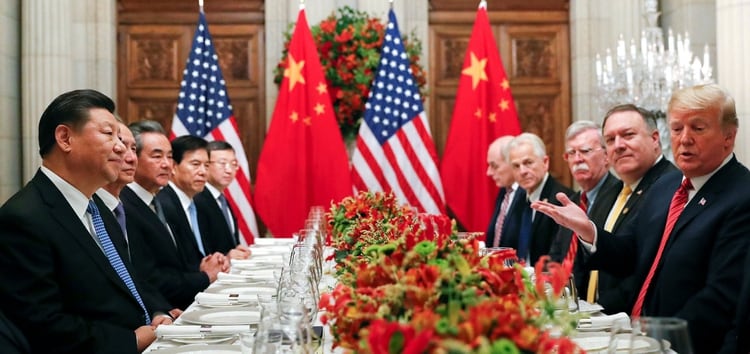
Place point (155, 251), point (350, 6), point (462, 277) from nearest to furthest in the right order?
1. point (462, 277)
2. point (155, 251)
3. point (350, 6)

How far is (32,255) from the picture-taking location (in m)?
2.65

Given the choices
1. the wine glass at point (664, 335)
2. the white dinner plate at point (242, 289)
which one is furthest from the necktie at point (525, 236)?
the wine glass at point (664, 335)

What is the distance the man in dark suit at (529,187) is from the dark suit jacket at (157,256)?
2.09 m

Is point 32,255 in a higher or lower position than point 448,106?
lower

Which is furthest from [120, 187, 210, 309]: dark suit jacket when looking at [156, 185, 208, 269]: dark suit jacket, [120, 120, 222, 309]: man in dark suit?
[156, 185, 208, 269]: dark suit jacket

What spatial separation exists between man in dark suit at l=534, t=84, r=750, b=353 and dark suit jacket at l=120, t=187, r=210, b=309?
2101mm

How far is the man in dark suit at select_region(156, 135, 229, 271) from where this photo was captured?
16.3 feet

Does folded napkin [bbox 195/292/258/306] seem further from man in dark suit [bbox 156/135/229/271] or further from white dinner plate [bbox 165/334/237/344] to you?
man in dark suit [bbox 156/135/229/271]

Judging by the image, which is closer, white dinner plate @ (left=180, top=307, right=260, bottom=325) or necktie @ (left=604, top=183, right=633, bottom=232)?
white dinner plate @ (left=180, top=307, right=260, bottom=325)

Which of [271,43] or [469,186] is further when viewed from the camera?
[271,43]

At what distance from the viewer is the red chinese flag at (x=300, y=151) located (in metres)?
7.79

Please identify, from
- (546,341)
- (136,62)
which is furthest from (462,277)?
(136,62)

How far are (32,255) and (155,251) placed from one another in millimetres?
1804

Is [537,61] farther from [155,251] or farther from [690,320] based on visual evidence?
[690,320]
